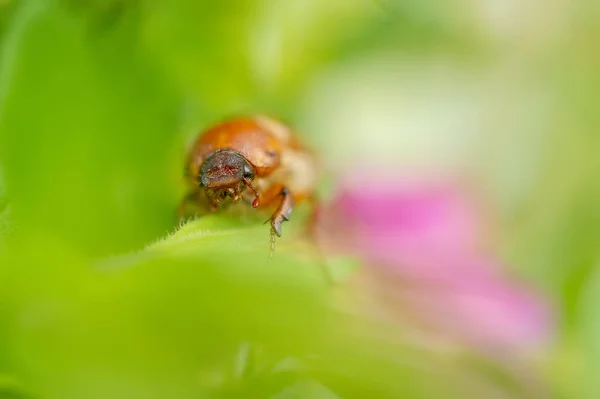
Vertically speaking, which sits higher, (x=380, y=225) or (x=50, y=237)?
(x=380, y=225)

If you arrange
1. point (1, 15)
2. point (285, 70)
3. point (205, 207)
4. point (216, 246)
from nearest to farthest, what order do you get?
point (216, 246), point (1, 15), point (205, 207), point (285, 70)

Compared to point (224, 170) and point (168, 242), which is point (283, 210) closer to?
point (224, 170)

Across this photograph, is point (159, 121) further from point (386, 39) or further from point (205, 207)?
point (386, 39)

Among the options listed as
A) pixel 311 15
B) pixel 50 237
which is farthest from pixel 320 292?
pixel 311 15

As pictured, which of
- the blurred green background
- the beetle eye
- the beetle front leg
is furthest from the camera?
the beetle eye

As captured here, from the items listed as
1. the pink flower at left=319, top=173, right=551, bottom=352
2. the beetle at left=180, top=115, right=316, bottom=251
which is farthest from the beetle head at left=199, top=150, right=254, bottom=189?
the pink flower at left=319, top=173, right=551, bottom=352

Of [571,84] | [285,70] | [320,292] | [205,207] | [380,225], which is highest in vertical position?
[571,84]

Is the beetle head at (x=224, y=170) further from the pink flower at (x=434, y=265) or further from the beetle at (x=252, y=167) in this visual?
the pink flower at (x=434, y=265)

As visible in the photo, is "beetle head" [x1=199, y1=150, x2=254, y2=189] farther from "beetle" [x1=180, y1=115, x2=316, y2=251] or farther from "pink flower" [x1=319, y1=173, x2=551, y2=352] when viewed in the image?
"pink flower" [x1=319, y1=173, x2=551, y2=352]
